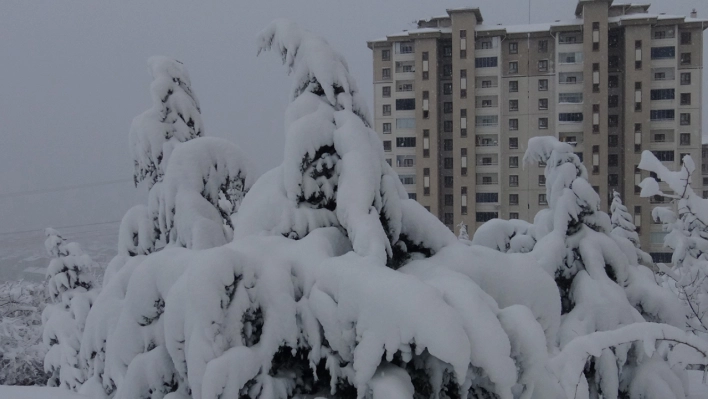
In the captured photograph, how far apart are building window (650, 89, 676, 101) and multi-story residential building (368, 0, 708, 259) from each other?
77mm

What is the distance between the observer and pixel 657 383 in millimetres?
6391

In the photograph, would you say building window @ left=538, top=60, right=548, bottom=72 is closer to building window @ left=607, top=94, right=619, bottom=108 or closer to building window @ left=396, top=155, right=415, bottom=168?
building window @ left=607, top=94, right=619, bottom=108

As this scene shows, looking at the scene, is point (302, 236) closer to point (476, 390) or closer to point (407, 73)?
point (476, 390)

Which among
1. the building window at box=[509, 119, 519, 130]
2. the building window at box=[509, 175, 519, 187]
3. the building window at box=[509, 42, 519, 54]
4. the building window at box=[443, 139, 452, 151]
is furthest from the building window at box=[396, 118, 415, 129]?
the building window at box=[509, 42, 519, 54]

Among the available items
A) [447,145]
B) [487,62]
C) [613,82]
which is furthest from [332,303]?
[613,82]

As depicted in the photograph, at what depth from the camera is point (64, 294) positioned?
1441cm

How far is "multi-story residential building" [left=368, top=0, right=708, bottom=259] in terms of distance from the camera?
44.5 meters

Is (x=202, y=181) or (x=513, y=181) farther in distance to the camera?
(x=513, y=181)

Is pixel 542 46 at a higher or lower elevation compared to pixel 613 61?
higher

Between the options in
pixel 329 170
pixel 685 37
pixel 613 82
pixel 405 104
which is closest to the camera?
pixel 329 170

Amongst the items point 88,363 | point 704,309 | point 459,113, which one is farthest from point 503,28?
point 88,363

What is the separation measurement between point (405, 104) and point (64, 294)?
36.3 m

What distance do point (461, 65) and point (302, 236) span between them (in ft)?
146

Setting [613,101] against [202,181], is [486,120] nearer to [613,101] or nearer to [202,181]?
[613,101]
